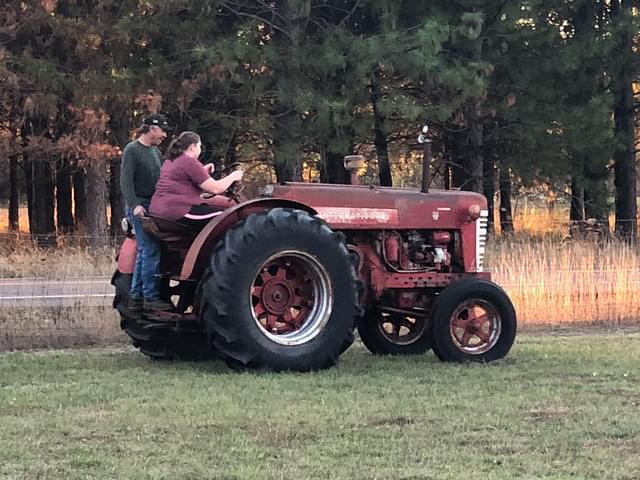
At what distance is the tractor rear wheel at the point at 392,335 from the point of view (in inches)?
379

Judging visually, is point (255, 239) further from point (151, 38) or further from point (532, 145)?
point (532, 145)

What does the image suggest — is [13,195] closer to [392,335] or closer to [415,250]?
[392,335]

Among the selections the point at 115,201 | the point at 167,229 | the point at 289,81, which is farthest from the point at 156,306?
the point at 115,201

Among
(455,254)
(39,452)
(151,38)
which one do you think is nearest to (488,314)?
(455,254)

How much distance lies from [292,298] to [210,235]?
874mm

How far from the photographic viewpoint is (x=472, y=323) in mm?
8977

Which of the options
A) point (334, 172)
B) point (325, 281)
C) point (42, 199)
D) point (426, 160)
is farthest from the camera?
point (42, 199)

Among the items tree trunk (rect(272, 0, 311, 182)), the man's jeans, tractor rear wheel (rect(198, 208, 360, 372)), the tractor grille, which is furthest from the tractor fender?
tree trunk (rect(272, 0, 311, 182))

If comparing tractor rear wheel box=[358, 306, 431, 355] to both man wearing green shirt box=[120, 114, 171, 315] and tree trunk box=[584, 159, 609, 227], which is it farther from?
tree trunk box=[584, 159, 609, 227]

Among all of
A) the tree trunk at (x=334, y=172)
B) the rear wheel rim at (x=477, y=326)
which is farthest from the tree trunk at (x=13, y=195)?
the rear wheel rim at (x=477, y=326)

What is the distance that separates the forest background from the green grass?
10979mm

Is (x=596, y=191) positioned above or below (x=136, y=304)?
above

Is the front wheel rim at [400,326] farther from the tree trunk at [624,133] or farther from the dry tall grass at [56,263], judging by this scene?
the tree trunk at [624,133]

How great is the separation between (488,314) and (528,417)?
104 inches
